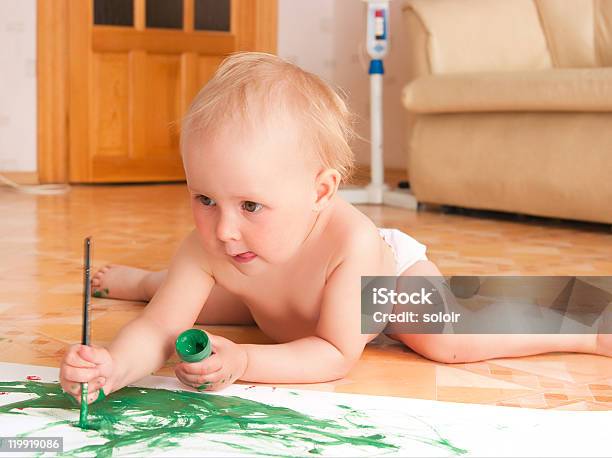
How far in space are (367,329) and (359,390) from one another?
4.4 inches

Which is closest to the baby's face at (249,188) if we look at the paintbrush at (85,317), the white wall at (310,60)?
the paintbrush at (85,317)

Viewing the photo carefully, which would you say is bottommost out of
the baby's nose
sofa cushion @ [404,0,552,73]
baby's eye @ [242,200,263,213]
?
the baby's nose

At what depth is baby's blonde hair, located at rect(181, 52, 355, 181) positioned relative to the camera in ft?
3.10

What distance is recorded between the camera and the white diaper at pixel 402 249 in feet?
4.11

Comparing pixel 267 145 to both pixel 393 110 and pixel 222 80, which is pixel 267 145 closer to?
pixel 222 80

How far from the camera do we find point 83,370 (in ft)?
2.89

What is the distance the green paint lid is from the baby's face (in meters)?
0.09

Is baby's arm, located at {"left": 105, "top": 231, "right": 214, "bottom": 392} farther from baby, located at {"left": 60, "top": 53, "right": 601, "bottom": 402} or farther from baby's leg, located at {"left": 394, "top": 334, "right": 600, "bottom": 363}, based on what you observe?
baby's leg, located at {"left": 394, "top": 334, "right": 600, "bottom": 363}

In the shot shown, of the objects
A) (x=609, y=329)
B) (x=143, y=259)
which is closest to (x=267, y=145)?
(x=609, y=329)

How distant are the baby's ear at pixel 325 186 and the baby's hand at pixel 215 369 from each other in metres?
0.18

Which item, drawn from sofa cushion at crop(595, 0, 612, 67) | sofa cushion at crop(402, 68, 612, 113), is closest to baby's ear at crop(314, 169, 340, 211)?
sofa cushion at crop(402, 68, 612, 113)

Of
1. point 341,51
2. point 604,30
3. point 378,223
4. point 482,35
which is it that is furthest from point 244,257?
point 341,51

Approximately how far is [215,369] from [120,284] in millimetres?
599

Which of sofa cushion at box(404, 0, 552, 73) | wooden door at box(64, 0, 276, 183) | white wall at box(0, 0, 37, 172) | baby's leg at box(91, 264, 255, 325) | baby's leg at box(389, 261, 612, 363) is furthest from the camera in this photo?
wooden door at box(64, 0, 276, 183)
